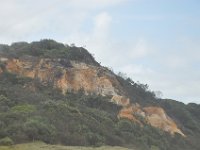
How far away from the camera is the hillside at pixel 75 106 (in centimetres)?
4856

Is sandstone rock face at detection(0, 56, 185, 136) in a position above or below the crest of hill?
below

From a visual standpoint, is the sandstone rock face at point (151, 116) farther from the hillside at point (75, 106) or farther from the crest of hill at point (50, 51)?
the crest of hill at point (50, 51)

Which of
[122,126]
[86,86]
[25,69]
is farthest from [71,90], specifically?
[122,126]

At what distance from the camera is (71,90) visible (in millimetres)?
72938

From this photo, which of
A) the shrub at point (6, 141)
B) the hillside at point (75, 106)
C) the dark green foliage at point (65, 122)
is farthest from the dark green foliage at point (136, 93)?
the shrub at point (6, 141)

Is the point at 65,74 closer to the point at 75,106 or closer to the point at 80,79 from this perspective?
the point at 80,79

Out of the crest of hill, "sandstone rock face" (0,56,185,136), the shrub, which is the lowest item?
the shrub

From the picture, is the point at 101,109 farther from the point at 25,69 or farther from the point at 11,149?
the point at 11,149

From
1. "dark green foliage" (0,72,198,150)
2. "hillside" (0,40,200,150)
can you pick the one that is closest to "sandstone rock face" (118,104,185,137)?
"hillside" (0,40,200,150)

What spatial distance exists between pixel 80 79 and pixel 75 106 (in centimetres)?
1387

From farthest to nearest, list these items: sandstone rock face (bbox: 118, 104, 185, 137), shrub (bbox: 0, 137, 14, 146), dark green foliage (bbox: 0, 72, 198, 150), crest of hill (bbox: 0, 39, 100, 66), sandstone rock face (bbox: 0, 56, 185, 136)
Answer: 1. crest of hill (bbox: 0, 39, 100, 66)
2. sandstone rock face (bbox: 0, 56, 185, 136)
3. sandstone rock face (bbox: 118, 104, 185, 137)
4. dark green foliage (bbox: 0, 72, 198, 150)
5. shrub (bbox: 0, 137, 14, 146)

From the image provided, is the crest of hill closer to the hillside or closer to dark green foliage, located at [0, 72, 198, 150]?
the hillside

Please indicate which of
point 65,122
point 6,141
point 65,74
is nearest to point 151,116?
point 65,74

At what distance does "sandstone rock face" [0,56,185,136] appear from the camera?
73812 millimetres
